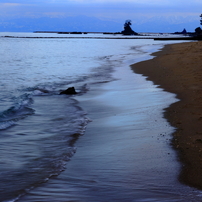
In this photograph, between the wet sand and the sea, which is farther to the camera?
the sea

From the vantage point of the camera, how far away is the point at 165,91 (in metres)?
12.7

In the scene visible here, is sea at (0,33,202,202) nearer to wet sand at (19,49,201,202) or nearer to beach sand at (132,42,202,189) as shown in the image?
wet sand at (19,49,201,202)

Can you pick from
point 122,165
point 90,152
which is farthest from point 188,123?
point 122,165

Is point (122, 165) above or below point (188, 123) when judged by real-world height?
below

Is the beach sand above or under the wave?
above

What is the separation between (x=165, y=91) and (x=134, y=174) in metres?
7.92

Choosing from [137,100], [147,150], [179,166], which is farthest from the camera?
[137,100]

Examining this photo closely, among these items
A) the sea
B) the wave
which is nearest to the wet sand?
the sea

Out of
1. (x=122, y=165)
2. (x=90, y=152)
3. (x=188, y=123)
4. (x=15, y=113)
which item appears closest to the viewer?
(x=122, y=165)

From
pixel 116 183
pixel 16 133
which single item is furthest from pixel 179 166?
pixel 16 133

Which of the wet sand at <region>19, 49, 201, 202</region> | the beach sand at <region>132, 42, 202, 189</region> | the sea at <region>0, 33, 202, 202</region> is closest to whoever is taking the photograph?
the wet sand at <region>19, 49, 201, 202</region>


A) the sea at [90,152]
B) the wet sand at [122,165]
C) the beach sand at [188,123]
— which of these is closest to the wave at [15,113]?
the sea at [90,152]

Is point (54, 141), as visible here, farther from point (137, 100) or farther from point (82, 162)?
point (137, 100)

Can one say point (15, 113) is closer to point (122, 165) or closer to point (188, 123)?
point (188, 123)
